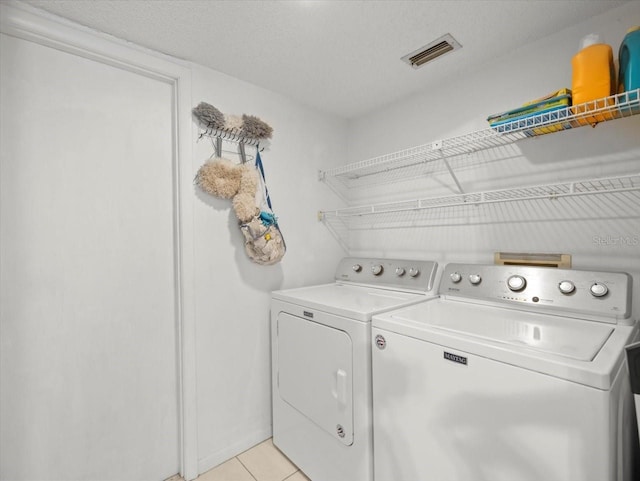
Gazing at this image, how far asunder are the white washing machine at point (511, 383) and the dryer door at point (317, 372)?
0.16 m

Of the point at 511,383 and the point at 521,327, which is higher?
the point at 521,327

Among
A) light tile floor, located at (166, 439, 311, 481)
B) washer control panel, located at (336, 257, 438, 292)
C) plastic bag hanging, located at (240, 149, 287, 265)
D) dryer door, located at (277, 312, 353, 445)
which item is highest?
plastic bag hanging, located at (240, 149, 287, 265)

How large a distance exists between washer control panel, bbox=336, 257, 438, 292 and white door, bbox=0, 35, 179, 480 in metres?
1.18

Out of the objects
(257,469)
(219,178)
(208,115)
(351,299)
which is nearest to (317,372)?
(351,299)

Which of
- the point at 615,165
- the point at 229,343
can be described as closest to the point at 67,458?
the point at 229,343

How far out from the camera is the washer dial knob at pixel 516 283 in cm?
142

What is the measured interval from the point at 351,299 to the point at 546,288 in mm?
905

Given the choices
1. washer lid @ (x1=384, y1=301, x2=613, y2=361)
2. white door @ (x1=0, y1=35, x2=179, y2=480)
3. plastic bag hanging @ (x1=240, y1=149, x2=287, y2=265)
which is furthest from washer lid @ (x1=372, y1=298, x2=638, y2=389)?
white door @ (x1=0, y1=35, x2=179, y2=480)

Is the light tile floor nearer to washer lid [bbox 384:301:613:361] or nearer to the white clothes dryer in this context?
washer lid [bbox 384:301:613:361]

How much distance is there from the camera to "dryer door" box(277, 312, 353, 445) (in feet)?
4.72

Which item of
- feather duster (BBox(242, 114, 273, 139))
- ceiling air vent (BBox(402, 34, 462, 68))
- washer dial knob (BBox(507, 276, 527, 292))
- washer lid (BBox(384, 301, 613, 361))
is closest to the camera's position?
washer lid (BBox(384, 301, 613, 361))

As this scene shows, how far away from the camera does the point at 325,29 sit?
147 centimetres

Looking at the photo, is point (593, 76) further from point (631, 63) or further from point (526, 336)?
point (526, 336)

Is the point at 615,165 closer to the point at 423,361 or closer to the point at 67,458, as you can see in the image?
the point at 423,361
